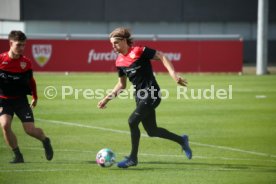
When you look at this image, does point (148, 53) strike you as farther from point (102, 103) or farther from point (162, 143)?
point (162, 143)

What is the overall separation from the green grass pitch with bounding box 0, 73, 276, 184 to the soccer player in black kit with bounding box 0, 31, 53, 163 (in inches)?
19.1

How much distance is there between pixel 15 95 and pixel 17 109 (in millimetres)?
236

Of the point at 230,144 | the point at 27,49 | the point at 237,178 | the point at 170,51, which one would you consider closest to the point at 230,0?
the point at 170,51

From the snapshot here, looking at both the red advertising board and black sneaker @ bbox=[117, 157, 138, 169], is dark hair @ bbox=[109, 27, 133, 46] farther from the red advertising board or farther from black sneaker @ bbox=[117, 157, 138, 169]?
the red advertising board

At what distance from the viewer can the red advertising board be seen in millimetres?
36719

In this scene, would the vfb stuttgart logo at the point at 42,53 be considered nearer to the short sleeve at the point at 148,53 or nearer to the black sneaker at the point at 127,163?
the short sleeve at the point at 148,53

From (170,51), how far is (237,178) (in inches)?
1044

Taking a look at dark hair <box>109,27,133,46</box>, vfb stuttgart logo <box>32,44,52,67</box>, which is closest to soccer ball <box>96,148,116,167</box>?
dark hair <box>109,27,133,46</box>

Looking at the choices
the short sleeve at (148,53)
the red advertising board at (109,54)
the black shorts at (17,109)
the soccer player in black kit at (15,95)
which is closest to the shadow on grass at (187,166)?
the soccer player in black kit at (15,95)

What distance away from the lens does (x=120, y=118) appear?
63.1ft

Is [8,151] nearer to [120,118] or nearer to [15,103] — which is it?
[15,103]

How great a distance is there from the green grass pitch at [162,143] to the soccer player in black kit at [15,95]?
1.59 ft

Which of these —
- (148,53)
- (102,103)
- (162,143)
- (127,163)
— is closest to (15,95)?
(102,103)

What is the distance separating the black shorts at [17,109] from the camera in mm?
12000
